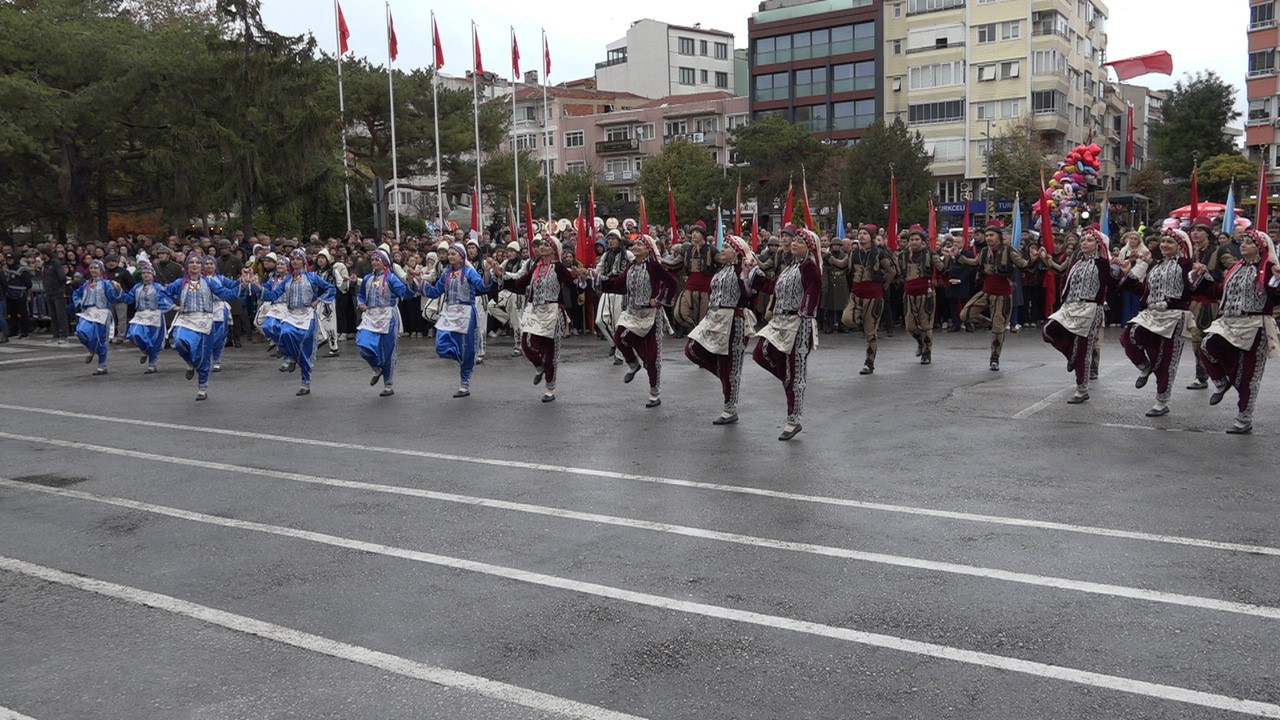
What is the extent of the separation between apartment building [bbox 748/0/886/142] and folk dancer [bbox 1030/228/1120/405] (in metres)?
56.8

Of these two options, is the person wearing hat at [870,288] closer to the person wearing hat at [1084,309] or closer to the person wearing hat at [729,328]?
the person wearing hat at [1084,309]

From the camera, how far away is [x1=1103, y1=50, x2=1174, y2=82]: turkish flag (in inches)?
1224

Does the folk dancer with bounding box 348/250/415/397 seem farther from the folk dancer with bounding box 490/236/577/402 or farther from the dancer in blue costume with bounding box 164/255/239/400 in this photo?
the dancer in blue costume with bounding box 164/255/239/400

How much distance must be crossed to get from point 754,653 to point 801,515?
2.63m

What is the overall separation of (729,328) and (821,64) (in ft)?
204

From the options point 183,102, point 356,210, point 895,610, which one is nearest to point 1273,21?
point 356,210

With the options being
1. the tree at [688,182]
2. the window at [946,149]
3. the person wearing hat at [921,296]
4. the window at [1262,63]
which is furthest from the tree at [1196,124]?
the person wearing hat at [921,296]

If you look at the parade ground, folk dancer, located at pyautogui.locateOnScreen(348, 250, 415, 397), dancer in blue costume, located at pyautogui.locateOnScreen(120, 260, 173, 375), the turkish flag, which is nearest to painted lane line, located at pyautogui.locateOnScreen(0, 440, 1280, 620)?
the parade ground

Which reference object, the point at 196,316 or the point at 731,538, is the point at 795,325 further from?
the point at 196,316

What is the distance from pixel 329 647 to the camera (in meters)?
5.19

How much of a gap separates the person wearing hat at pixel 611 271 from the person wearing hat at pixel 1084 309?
18.8 feet

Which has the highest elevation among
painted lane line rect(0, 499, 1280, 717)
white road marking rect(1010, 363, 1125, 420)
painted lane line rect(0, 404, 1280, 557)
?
white road marking rect(1010, 363, 1125, 420)

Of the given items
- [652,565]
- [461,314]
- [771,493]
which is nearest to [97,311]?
[461,314]

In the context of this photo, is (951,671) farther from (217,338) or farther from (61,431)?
(217,338)
